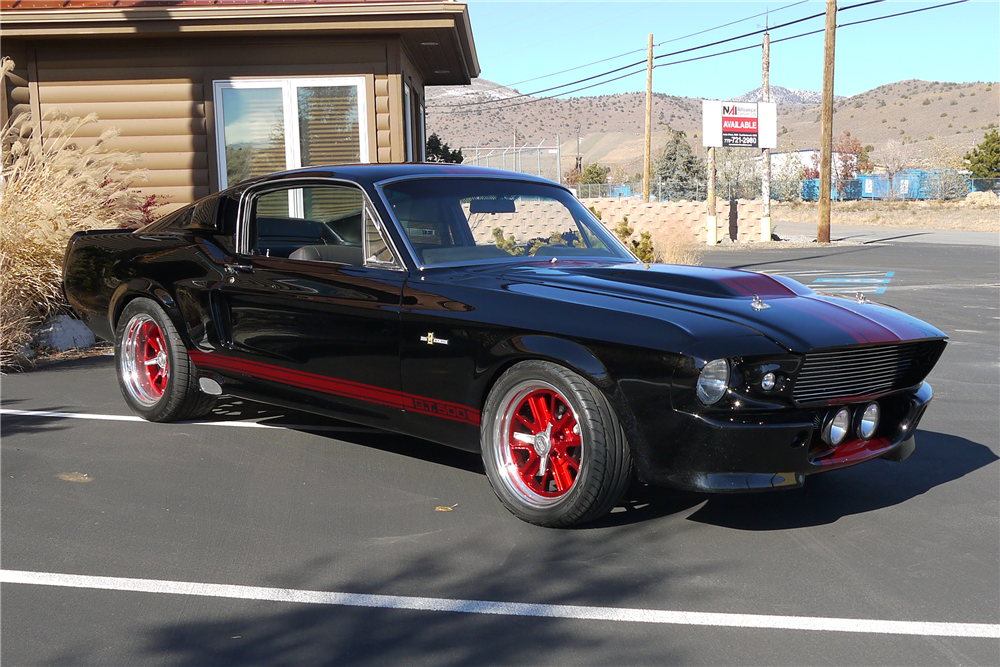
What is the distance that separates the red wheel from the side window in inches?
43.3

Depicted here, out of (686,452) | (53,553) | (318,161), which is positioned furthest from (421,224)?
(318,161)

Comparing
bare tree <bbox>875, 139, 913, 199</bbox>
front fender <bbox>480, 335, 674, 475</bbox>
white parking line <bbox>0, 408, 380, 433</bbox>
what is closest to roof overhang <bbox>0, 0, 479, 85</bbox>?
white parking line <bbox>0, 408, 380, 433</bbox>

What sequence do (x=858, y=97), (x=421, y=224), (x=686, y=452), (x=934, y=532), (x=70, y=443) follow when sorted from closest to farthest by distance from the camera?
(x=686, y=452) → (x=934, y=532) → (x=421, y=224) → (x=70, y=443) → (x=858, y=97)

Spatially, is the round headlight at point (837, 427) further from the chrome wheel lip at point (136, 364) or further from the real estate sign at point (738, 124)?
the real estate sign at point (738, 124)

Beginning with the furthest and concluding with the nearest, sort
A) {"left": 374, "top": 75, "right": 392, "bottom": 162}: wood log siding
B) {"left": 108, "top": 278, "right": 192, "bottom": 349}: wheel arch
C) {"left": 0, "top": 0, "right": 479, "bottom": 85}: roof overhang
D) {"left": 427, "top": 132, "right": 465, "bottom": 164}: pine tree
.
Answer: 1. {"left": 427, "top": 132, "right": 465, "bottom": 164}: pine tree
2. {"left": 374, "top": 75, "right": 392, "bottom": 162}: wood log siding
3. {"left": 0, "top": 0, "right": 479, "bottom": 85}: roof overhang
4. {"left": 108, "top": 278, "right": 192, "bottom": 349}: wheel arch

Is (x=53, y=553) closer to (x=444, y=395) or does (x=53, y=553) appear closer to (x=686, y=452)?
(x=444, y=395)

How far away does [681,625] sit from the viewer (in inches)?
123

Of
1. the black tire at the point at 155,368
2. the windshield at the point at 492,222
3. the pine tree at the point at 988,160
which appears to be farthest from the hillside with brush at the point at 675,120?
the black tire at the point at 155,368

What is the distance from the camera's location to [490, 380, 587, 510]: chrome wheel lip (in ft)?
13.0

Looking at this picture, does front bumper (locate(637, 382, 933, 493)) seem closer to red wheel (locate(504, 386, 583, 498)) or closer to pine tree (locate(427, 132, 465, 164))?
red wheel (locate(504, 386, 583, 498))

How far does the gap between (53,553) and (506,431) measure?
1934 millimetres

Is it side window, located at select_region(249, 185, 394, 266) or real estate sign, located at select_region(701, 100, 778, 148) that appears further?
real estate sign, located at select_region(701, 100, 778, 148)

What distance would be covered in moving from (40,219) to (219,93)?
12.9 ft

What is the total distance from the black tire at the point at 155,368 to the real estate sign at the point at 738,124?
87.7 feet
